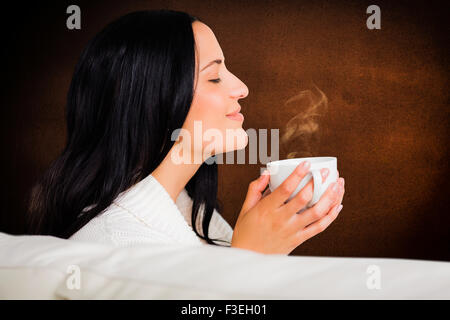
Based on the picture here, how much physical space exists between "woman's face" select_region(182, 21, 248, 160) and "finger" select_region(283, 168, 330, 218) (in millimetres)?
272

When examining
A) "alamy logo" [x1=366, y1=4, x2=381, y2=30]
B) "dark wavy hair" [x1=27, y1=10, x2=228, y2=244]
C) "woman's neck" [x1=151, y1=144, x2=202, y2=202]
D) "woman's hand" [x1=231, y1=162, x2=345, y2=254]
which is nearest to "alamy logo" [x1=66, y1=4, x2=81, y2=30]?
"dark wavy hair" [x1=27, y1=10, x2=228, y2=244]

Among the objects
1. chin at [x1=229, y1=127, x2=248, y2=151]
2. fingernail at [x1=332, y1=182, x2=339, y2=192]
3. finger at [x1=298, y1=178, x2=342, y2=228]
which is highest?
chin at [x1=229, y1=127, x2=248, y2=151]

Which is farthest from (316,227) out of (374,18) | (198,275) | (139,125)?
(374,18)

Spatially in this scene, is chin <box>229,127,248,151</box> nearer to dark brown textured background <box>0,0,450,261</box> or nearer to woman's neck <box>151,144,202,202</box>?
woman's neck <box>151,144,202,202</box>

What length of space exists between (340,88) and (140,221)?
4.06 feet

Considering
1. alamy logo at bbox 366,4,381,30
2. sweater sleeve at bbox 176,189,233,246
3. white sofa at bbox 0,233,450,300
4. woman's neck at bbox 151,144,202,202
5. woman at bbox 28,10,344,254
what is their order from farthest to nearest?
1. alamy logo at bbox 366,4,381,30
2. sweater sleeve at bbox 176,189,233,246
3. woman's neck at bbox 151,144,202,202
4. woman at bbox 28,10,344,254
5. white sofa at bbox 0,233,450,300

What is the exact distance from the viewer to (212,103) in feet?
3.16

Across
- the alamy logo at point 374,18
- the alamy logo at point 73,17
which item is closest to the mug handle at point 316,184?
the alamy logo at point 374,18

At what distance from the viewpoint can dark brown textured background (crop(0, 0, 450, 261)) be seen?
1.73 m

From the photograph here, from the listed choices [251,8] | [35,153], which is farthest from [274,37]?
[35,153]

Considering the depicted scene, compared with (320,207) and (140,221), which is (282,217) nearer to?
(320,207)

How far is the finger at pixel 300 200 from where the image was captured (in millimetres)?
771

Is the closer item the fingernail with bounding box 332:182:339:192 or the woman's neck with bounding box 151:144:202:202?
the fingernail with bounding box 332:182:339:192
